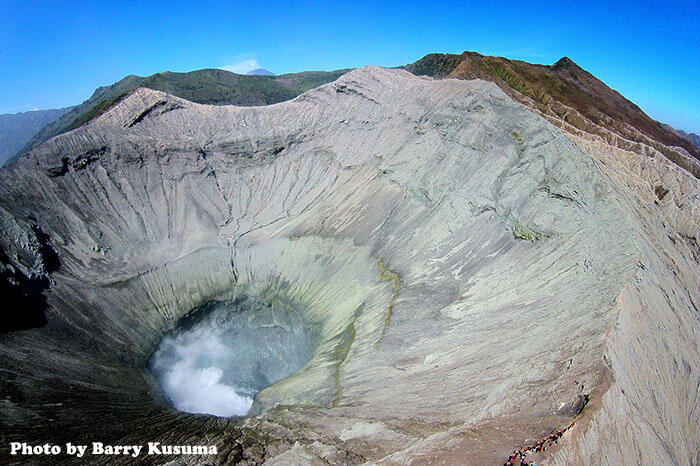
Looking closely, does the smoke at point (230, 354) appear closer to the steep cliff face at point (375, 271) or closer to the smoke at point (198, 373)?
the smoke at point (198, 373)

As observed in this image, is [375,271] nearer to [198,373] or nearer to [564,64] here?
[198,373]

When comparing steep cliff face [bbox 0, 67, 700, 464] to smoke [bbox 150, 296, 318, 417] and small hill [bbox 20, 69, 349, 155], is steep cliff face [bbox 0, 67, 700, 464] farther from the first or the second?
small hill [bbox 20, 69, 349, 155]

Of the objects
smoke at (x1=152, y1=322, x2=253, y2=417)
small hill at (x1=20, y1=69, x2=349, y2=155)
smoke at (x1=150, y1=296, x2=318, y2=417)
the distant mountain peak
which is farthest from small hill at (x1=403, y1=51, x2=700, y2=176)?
small hill at (x1=20, y1=69, x2=349, y2=155)

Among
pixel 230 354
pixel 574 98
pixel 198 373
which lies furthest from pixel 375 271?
pixel 574 98

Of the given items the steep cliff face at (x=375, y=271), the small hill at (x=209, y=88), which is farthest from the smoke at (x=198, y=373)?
the small hill at (x=209, y=88)

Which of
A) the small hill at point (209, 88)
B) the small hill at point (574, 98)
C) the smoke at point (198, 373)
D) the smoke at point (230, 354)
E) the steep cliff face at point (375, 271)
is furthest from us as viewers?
the small hill at point (209, 88)
